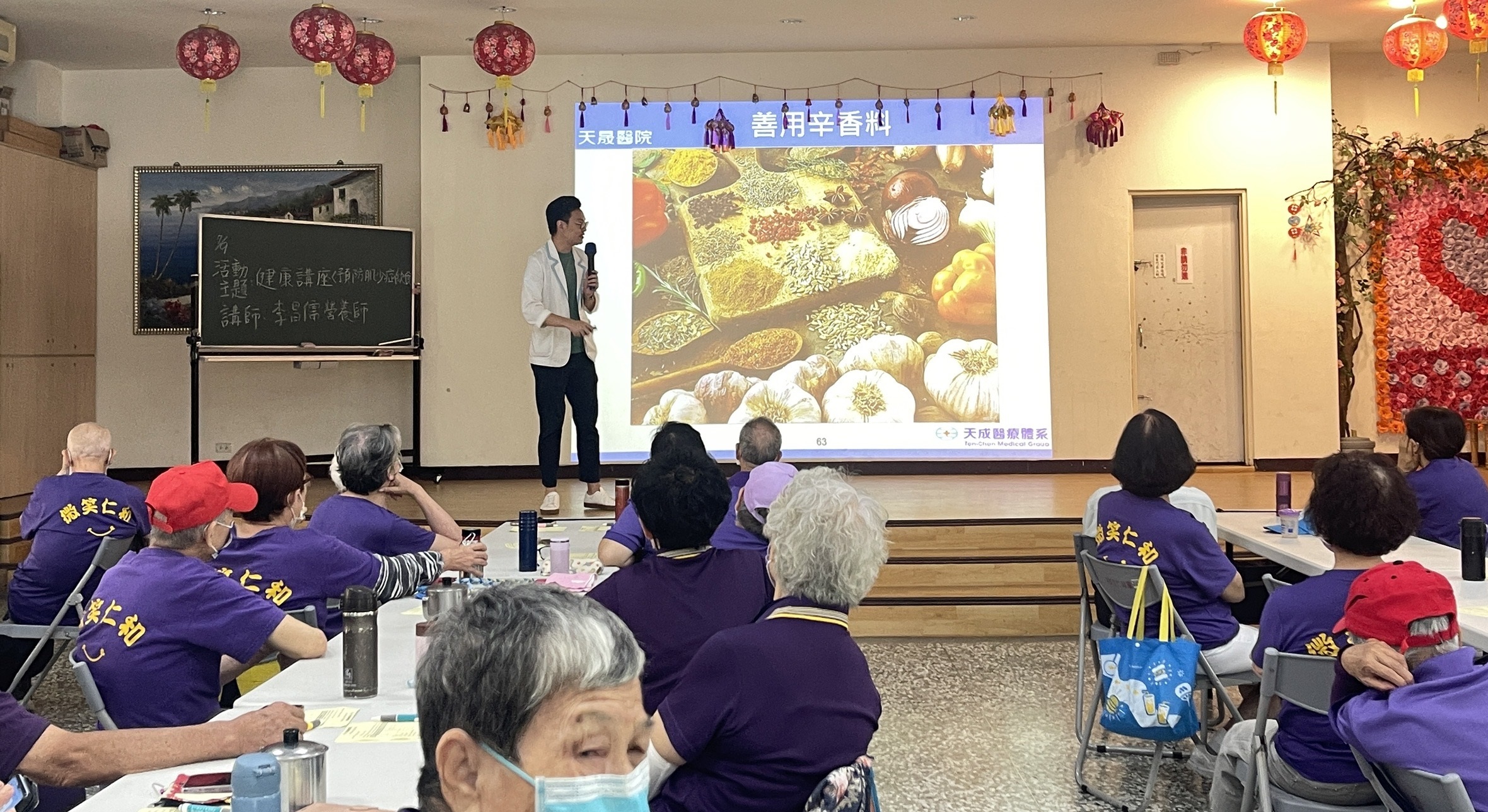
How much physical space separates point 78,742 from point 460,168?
6.79 m

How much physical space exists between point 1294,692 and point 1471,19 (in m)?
4.59

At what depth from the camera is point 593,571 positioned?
10.9 feet

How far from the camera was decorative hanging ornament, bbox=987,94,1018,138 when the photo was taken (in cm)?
802

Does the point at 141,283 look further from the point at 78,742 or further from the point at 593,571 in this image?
the point at 78,742

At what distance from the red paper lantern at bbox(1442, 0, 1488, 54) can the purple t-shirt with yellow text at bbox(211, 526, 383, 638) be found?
5394 mm

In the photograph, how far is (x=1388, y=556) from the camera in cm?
364

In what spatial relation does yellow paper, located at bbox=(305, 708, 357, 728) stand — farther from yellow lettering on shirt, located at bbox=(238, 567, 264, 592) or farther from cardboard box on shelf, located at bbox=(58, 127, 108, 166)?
cardboard box on shelf, located at bbox=(58, 127, 108, 166)

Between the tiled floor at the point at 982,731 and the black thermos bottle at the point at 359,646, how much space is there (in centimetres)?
167

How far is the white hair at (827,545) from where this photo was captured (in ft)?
6.47

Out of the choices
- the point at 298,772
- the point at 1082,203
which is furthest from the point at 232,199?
the point at 298,772

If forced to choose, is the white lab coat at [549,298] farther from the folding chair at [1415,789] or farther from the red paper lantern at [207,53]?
the folding chair at [1415,789]

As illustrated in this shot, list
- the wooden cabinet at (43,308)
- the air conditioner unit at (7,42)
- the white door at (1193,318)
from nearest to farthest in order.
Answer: the air conditioner unit at (7,42), the wooden cabinet at (43,308), the white door at (1193,318)

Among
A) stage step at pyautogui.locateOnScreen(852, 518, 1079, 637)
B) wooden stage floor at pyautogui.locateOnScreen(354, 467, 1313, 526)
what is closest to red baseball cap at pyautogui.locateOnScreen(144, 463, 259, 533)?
stage step at pyautogui.locateOnScreen(852, 518, 1079, 637)

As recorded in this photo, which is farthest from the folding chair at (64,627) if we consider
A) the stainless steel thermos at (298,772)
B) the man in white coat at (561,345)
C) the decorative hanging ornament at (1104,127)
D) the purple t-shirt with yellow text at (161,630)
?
the decorative hanging ornament at (1104,127)
